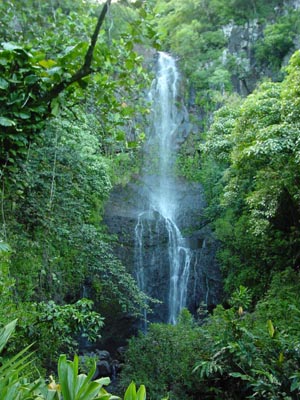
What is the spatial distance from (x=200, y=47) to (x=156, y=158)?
6.31 meters

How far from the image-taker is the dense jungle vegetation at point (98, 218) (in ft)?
Result: 7.55

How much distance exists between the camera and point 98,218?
34.2ft

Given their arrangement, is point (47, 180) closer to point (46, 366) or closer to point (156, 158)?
point (46, 366)

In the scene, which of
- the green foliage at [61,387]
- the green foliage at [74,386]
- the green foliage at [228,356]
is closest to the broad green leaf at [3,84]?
the green foliage at [61,387]

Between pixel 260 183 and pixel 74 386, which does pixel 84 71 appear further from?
pixel 260 183

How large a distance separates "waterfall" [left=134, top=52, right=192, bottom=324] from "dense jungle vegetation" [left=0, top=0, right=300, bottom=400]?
132 cm

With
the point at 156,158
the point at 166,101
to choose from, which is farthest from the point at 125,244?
the point at 166,101

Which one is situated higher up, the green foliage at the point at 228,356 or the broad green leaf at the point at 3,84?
the broad green leaf at the point at 3,84

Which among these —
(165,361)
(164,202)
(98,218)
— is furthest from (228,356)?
(164,202)

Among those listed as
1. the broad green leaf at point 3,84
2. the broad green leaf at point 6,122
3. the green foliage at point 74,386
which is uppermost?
the broad green leaf at point 3,84

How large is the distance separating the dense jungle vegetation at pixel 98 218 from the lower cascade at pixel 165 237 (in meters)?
0.69

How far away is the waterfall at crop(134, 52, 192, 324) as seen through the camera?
11.6 meters

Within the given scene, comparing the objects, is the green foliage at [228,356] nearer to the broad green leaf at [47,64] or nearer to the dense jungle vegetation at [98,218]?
the dense jungle vegetation at [98,218]

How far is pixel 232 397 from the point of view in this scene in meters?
4.82
